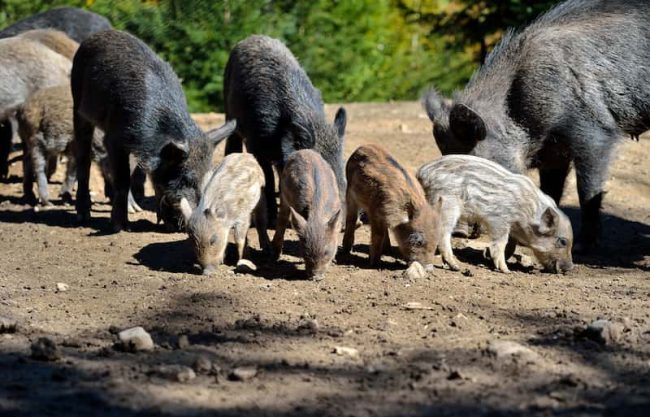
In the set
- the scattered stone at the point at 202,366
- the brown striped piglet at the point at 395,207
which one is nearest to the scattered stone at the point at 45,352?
the scattered stone at the point at 202,366

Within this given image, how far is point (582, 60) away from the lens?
834 centimetres

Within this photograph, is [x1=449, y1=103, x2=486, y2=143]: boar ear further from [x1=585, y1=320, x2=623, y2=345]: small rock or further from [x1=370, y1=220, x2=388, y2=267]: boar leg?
[x1=585, y1=320, x2=623, y2=345]: small rock

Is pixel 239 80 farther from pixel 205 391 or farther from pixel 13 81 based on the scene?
pixel 205 391

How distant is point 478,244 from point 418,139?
3.54m

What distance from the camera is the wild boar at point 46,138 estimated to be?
10.2 m

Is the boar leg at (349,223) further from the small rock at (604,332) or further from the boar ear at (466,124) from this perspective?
the small rock at (604,332)

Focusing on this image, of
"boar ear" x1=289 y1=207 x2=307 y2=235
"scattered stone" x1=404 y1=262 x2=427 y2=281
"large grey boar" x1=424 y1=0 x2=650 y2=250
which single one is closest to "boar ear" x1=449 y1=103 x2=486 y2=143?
"large grey boar" x1=424 y1=0 x2=650 y2=250

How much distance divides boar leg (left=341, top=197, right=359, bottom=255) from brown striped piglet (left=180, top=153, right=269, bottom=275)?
61cm

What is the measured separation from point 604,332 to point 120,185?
4.68 m

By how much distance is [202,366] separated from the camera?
491 centimetres

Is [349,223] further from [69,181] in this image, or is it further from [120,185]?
[69,181]

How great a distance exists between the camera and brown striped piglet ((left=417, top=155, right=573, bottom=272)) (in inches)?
300

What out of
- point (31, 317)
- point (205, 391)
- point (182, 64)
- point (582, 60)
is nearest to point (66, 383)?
point (205, 391)

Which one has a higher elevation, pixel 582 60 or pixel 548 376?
pixel 582 60
